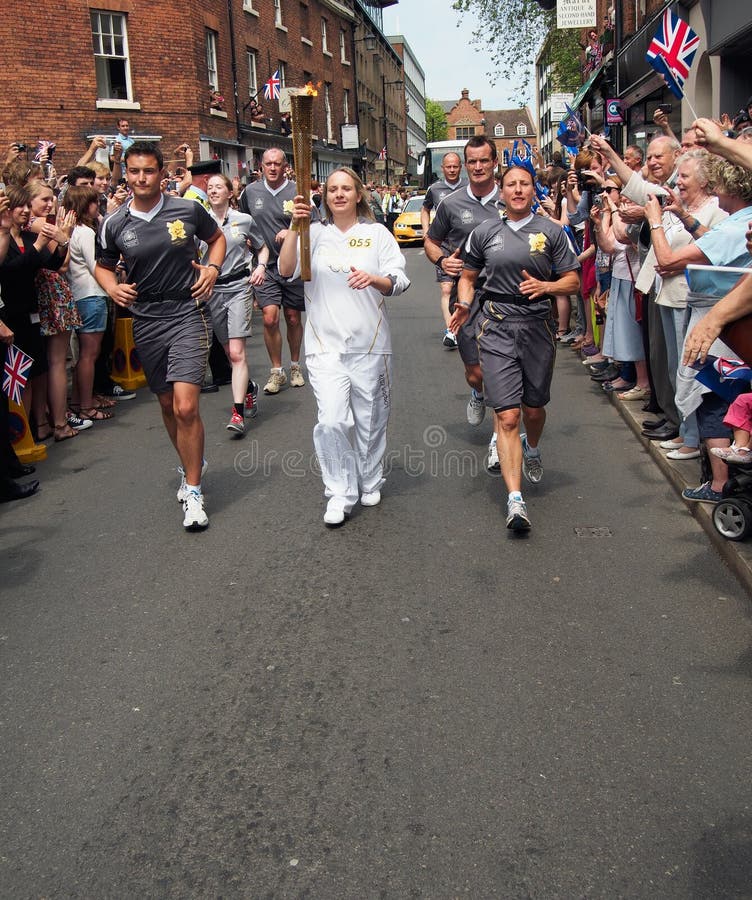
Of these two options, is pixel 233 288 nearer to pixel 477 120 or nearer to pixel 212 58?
pixel 212 58

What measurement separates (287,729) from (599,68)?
2822cm

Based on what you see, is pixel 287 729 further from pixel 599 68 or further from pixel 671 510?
pixel 599 68

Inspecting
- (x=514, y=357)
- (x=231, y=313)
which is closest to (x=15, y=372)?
(x=231, y=313)

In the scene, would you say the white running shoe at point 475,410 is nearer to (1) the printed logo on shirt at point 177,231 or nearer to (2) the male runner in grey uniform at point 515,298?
(2) the male runner in grey uniform at point 515,298

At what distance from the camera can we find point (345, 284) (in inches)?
235

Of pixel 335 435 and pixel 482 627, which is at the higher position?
pixel 335 435

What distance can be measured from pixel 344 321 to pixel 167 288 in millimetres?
1154

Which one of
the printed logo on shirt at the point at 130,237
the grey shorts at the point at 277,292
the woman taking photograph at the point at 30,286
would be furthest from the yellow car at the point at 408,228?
the printed logo on shirt at the point at 130,237

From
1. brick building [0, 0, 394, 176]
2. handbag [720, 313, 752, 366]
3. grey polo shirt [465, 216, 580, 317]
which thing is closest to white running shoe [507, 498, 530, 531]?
grey polo shirt [465, 216, 580, 317]

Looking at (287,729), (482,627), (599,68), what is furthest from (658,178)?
(599,68)

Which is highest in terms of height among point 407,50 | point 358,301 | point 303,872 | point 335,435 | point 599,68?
point 407,50

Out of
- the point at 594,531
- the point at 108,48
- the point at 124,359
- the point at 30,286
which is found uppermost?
the point at 108,48

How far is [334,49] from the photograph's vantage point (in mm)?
47625

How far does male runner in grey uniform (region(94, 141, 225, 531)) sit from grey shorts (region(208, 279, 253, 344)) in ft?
8.54
